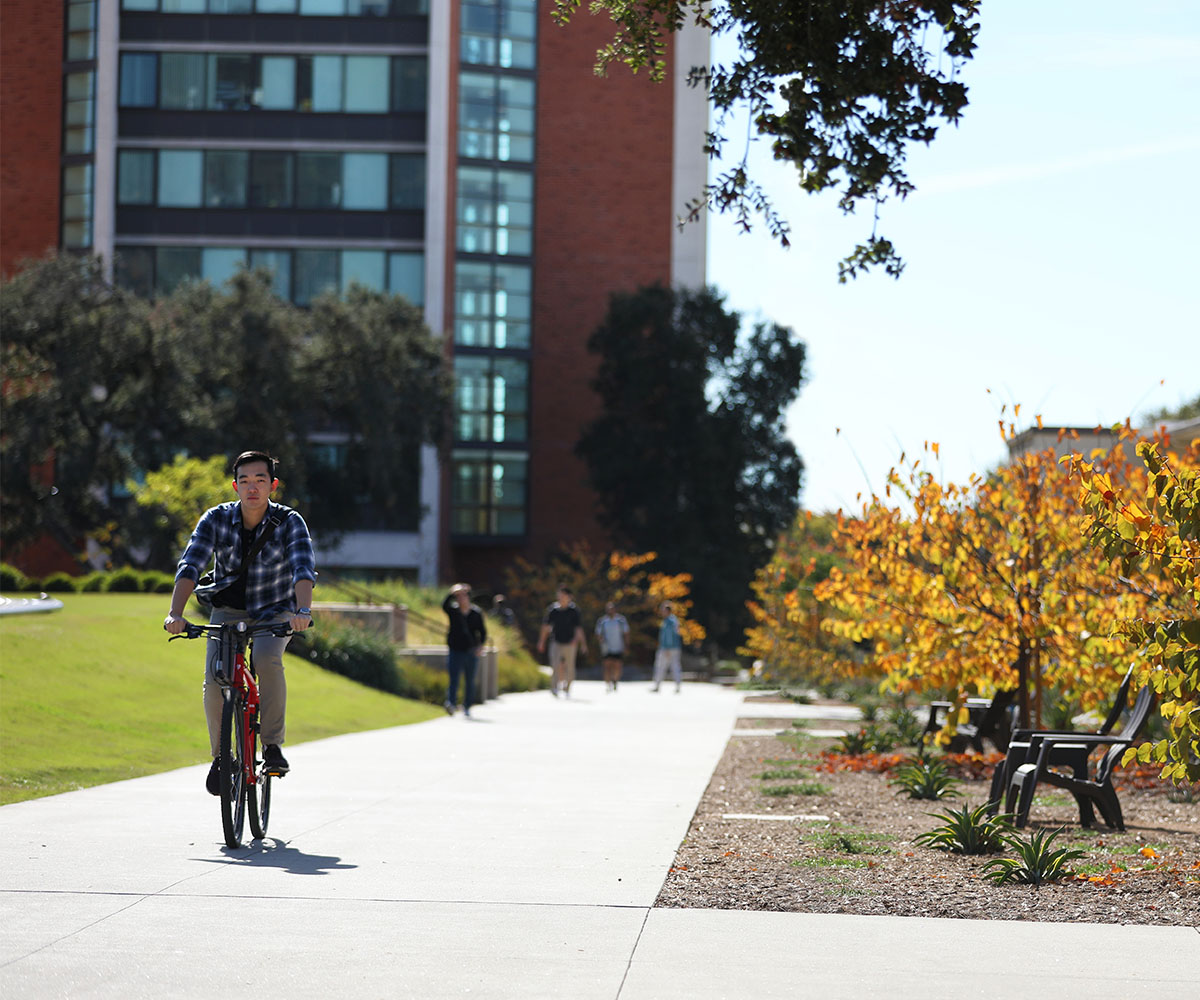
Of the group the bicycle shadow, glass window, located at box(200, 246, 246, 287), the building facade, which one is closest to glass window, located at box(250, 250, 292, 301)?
the building facade

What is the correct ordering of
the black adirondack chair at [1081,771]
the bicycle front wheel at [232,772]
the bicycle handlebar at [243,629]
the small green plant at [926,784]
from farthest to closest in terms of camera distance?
the small green plant at [926,784]
the black adirondack chair at [1081,771]
the bicycle handlebar at [243,629]
the bicycle front wheel at [232,772]

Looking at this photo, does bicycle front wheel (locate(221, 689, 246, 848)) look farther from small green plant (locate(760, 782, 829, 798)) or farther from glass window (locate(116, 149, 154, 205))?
glass window (locate(116, 149, 154, 205))

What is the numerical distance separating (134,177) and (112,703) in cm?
4346

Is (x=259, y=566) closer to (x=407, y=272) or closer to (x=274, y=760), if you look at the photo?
(x=274, y=760)

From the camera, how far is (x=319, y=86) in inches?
2183

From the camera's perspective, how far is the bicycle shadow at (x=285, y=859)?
7.35m

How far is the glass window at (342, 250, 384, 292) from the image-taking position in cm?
5522

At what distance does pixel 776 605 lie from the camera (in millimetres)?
29766

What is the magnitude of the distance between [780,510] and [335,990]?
160 ft

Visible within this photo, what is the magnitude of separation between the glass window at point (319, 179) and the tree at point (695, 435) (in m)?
10.3

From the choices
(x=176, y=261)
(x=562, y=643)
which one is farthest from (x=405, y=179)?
(x=562, y=643)

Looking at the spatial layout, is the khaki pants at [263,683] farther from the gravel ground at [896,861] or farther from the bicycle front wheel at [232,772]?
the gravel ground at [896,861]

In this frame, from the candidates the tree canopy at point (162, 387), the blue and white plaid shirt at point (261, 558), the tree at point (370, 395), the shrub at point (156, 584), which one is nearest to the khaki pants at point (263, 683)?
the blue and white plaid shirt at point (261, 558)

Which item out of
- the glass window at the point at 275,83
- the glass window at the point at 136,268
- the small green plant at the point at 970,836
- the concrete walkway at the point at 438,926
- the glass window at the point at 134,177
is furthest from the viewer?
the glass window at the point at 275,83
